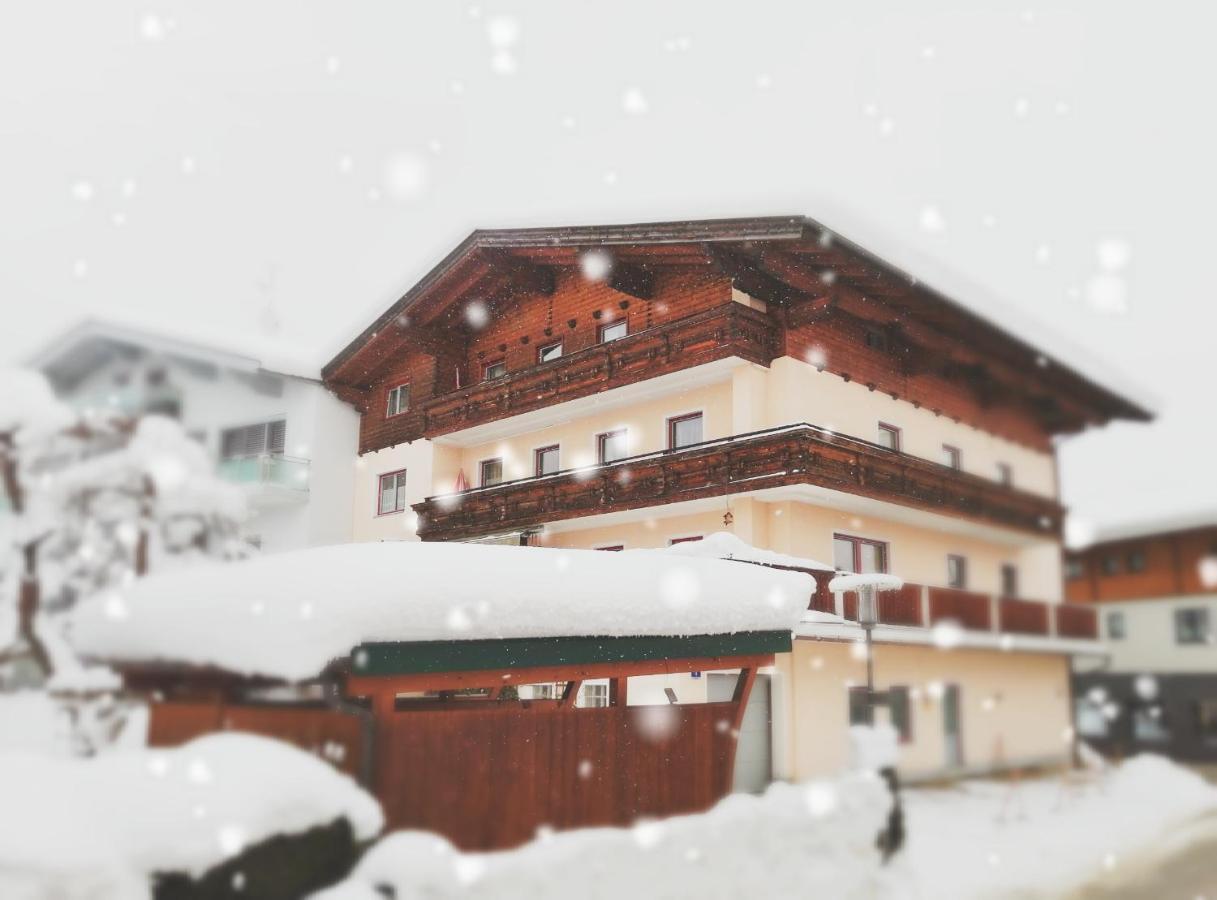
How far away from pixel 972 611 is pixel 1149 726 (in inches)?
267

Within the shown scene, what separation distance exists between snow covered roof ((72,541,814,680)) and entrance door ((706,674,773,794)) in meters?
6.65

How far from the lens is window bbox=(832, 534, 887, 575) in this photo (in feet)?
57.9

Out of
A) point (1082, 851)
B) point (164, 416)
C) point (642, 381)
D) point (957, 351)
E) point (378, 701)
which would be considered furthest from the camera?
point (957, 351)

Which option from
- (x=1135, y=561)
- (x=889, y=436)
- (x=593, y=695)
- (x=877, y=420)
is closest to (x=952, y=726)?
(x=1135, y=561)

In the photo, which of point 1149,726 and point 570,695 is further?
point 1149,726

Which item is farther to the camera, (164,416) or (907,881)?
(907,881)

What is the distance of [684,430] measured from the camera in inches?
725

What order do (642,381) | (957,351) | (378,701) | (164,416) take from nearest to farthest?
(164,416)
(378,701)
(642,381)
(957,351)

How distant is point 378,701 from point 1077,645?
724 inches

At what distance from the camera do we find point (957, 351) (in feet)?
65.0

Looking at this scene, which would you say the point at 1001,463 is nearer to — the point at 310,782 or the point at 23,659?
the point at 310,782

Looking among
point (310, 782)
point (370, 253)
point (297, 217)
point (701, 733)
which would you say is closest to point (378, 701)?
point (310, 782)

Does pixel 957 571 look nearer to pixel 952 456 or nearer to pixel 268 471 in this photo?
pixel 952 456

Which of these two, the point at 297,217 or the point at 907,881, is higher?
the point at 297,217
